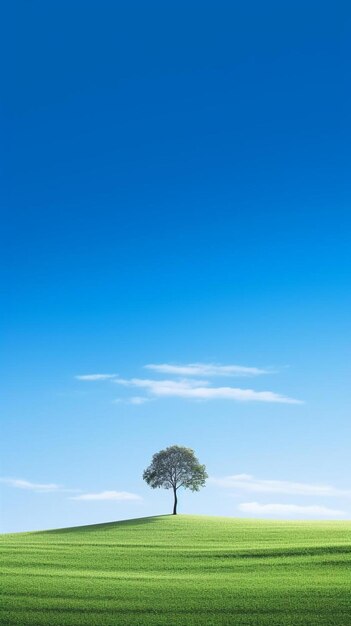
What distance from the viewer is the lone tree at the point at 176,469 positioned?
224ft

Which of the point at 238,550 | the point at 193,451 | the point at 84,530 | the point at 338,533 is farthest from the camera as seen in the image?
the point at 193,451

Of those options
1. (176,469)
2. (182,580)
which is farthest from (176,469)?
(182,580)

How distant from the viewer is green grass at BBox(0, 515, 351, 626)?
29.6 m

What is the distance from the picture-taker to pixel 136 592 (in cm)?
3291

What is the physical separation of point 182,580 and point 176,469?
3352 centimetres

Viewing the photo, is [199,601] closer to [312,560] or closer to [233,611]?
[233,611]

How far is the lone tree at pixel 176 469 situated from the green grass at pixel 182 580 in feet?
49.6

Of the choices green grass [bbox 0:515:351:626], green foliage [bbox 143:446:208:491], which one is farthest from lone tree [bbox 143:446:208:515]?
green grass [bbox 0:515:351:626]

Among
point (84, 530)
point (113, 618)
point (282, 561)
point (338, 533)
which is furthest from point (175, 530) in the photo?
point (113, 618)

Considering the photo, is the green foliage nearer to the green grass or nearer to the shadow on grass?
the shadow on grass

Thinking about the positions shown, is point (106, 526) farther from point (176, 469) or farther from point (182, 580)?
point (182, 580)

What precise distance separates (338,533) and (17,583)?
24465 millimetres

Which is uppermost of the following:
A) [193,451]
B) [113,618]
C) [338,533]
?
[193,451]

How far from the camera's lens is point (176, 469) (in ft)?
225
